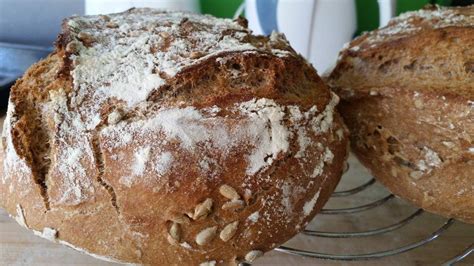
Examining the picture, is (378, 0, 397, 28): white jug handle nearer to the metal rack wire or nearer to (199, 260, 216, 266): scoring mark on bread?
the metal rack wire

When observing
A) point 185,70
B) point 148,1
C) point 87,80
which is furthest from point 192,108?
point 148,1

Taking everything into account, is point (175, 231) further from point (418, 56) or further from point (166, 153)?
point (418, 56)

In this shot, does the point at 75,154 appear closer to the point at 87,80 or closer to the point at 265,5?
the point at 87,80

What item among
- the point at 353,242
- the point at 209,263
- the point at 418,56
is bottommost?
the point at 353,242

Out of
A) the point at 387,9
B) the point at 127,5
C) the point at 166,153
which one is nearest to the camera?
the point at 166,153

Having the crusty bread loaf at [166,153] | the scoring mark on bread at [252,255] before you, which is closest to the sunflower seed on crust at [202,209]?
the crusty bread loaf at [166,153]

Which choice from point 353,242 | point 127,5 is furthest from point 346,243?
point 127,5

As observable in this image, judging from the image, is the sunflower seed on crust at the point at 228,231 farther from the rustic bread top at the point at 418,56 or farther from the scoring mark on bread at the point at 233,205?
the rustic bread top at the point at 418,56

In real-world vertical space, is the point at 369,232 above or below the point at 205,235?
below
